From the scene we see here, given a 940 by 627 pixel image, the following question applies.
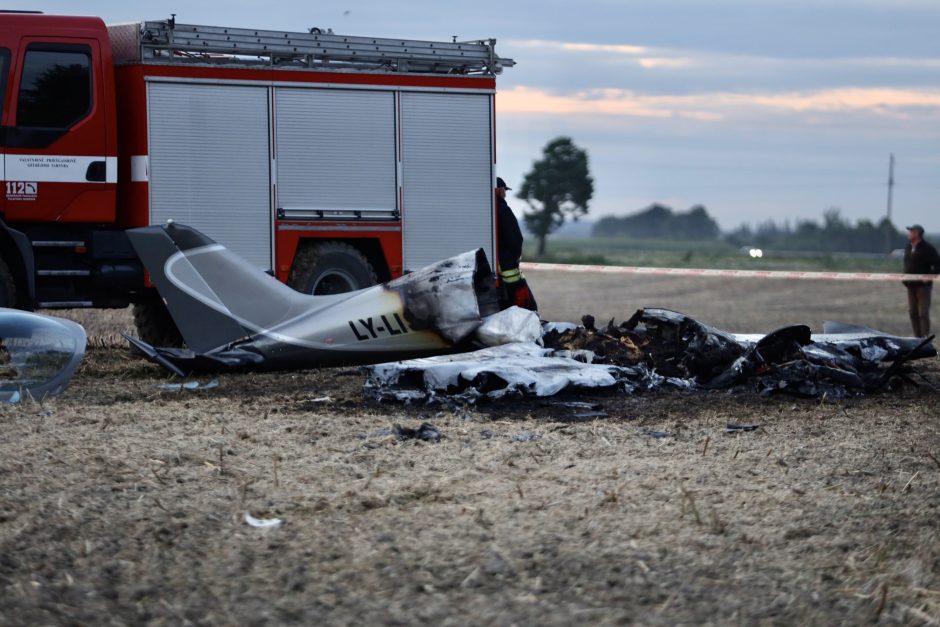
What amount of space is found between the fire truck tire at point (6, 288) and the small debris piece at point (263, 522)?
7.56 meters

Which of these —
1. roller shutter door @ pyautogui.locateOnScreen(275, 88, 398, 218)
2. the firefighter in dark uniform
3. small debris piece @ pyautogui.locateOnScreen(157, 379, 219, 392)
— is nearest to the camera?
small debris piece @ pyautogui.locateOnScreen(157, 379, 219, 392)

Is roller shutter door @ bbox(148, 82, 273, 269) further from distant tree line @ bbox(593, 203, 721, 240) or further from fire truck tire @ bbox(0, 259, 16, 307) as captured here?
distant tree line @ bbox(593, 203, 721, 240)

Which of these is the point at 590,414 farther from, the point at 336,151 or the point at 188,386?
the point at 336,151

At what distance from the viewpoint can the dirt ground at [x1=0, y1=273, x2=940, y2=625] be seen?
479 cm

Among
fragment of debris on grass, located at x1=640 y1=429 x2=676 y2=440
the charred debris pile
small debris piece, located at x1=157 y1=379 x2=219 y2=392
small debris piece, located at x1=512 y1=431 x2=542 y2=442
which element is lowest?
fragment of debris on grass, located at x1=640 y1=429 x2=676 y2=440

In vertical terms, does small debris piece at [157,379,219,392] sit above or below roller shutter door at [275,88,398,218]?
below

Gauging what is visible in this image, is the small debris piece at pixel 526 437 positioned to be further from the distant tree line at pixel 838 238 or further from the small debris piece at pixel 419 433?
the distant tree line at pixel 838 238

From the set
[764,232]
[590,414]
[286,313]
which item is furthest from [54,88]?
[764,232]

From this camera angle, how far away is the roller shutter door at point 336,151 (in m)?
14.0

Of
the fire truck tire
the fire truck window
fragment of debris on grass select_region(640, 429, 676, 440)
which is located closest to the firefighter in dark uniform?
the fire truck window

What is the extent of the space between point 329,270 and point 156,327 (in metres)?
2.24

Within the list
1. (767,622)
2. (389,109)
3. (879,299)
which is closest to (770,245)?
(879,299)

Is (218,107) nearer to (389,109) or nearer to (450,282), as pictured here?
(389,109)

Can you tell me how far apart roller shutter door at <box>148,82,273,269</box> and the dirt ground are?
157 inches
